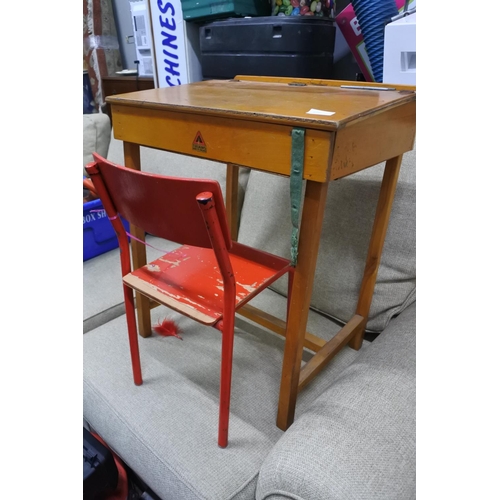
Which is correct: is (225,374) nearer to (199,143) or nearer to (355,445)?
(355,445)

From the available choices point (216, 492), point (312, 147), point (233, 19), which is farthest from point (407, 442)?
point (233, 19)

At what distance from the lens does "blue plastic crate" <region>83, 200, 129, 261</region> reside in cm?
157

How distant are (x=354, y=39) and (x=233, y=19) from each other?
1.76 feet

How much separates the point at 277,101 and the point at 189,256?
0.47m

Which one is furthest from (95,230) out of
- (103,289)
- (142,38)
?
(142,38)

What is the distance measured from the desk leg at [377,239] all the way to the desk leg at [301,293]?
33 cm

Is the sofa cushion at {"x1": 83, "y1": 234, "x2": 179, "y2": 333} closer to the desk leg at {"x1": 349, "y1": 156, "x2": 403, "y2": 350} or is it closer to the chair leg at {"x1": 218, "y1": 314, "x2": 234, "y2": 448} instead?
the chair leg at {"x1": 218, "y1": 314, "x2": 234, "y2": 448}

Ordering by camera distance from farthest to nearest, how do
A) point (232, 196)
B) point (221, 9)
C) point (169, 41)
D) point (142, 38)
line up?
point (142, 38), point (169, 41), point (221, 9), point (232, 196)

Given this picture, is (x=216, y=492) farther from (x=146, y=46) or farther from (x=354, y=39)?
(x=146, y=46)

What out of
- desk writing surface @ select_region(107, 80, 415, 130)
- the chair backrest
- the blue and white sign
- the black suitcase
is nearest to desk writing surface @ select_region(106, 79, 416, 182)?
desk writing surface @ select_region(107, 80, 415, 130)

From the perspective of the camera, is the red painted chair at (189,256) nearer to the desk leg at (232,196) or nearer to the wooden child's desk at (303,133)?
the wooden child's desk at (303,133)

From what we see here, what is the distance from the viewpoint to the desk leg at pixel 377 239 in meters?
1.01

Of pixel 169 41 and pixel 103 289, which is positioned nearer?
pixel 103 289

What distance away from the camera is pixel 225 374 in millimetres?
829
